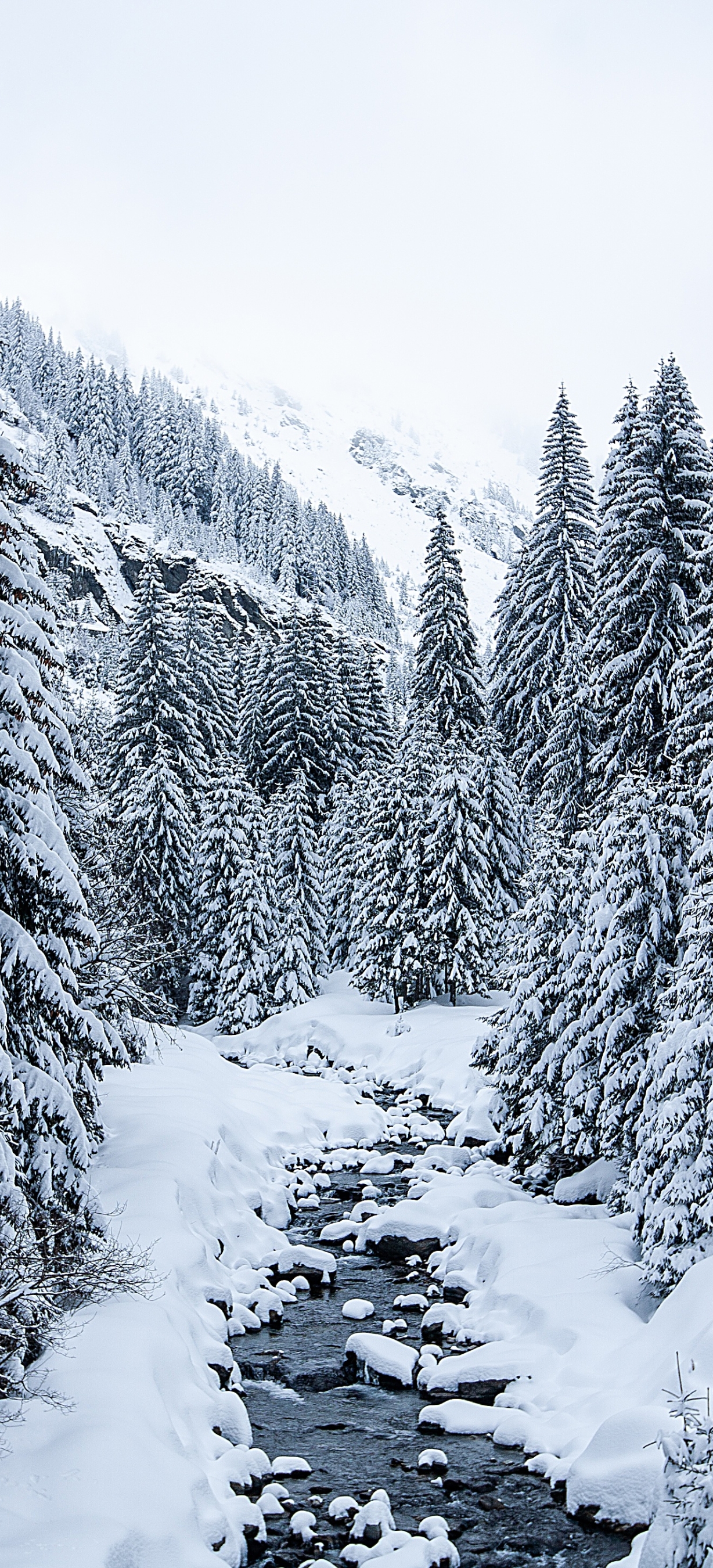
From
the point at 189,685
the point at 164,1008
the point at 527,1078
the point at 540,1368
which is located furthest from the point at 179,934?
the point at 540,1368

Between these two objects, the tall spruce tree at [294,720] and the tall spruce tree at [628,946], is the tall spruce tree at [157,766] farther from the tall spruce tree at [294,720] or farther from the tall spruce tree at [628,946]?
the tall spruce tree at [628,946]

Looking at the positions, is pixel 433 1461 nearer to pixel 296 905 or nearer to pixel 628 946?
pixel 628 946

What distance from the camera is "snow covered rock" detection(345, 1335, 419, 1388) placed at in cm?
1248

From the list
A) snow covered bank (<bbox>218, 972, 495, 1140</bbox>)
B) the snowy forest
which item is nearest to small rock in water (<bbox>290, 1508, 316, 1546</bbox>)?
the snowy forest

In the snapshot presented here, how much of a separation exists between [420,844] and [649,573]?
1426 centimetres

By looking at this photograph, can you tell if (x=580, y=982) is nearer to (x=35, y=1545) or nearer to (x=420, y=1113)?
(x=420, y=1113)

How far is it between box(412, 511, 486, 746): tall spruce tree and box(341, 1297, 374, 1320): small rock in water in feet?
76.1

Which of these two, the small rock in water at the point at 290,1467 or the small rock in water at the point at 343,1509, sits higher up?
the small rock in water at the point at 343,1509

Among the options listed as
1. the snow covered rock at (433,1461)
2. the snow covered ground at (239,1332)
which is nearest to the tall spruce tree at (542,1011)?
the snow covered ground at (239,1332)

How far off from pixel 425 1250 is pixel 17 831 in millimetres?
10703

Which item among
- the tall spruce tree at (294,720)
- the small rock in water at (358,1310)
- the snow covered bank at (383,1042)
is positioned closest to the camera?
the small rock in water at (358,1310)

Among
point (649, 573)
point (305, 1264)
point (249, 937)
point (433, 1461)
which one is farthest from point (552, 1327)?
point (249, 937)

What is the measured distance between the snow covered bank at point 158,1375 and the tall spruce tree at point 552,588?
1717 cm

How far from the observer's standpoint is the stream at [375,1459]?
9.05 meters
